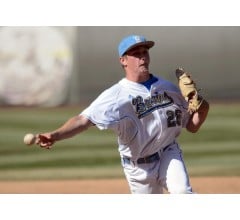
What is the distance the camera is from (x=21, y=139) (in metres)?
8.12

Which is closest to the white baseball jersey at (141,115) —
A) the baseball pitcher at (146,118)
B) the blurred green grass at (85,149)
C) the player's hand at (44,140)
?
the baseball pitcher at (146,118)

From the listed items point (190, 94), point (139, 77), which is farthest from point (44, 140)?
point (190, 94)

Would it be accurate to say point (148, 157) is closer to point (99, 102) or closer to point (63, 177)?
point (99, 102)

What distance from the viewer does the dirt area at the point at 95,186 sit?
295 inches

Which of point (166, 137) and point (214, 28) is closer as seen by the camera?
point (166, 137)

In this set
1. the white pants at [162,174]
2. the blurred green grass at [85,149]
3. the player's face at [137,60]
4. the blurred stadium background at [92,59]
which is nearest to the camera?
the white pants at [162,174]

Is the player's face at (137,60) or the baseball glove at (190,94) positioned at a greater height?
the player's face at (137,60)

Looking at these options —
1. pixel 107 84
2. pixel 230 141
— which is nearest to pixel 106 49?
pixel 107 84

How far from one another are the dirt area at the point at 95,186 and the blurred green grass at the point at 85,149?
0.07 m

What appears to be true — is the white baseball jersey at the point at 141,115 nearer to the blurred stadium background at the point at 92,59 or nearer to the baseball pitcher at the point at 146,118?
the baseball pitcher at the point at 146,118

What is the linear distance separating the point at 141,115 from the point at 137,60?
1.43 feet
